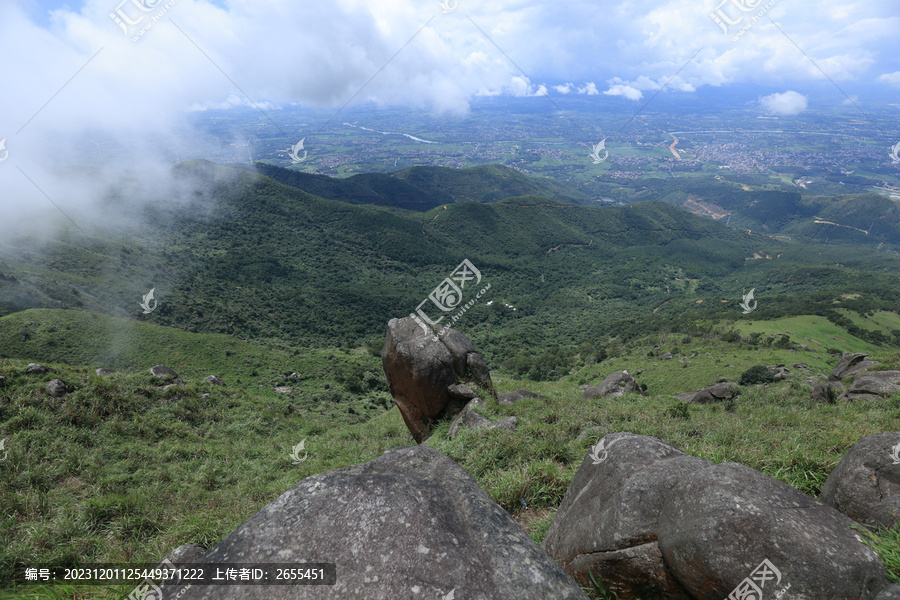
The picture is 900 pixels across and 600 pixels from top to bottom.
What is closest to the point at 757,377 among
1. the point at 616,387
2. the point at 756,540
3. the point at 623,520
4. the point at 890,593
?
the point at 616,387

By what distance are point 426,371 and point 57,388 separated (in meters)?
15.0

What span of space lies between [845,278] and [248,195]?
180487 millimetres

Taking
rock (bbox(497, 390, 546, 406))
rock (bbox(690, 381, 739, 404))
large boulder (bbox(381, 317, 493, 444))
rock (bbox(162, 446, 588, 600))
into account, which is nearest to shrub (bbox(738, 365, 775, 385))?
rock (bbox(690, 381, 739, 404))

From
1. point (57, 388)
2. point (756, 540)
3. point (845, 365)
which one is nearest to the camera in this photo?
point (756, 540)

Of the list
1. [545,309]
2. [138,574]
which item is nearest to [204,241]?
[545,309]

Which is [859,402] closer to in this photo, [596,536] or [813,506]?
[813,506]

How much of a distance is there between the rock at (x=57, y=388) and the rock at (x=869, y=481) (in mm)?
23334

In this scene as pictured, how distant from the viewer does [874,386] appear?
1416 cm

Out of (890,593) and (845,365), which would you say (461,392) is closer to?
(890,593)

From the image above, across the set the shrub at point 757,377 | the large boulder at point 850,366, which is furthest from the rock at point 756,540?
the shrub at point 757,377

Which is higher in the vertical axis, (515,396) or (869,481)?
(869,481)

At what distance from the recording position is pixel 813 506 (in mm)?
4332

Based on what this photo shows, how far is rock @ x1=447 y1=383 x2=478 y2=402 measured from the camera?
1667 centimetres

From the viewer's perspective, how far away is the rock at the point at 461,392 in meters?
16.7
